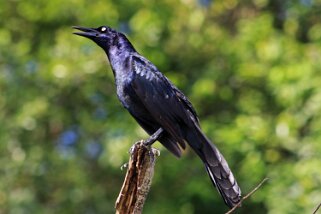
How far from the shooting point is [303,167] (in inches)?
362

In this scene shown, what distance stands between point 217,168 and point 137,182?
75 centimetres

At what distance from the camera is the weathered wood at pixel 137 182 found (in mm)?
5219

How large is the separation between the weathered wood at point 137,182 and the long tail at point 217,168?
0.50m

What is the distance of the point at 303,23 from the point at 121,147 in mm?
3481

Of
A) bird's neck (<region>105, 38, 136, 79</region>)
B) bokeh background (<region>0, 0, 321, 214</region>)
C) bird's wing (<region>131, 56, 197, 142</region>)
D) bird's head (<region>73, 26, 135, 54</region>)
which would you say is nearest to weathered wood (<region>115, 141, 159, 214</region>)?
bird's wing (<region>131, 56, 197, 142</region>)

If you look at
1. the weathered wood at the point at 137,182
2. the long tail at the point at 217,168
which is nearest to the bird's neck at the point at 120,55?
the long tail at the point at 217,168

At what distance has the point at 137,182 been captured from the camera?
5.30m

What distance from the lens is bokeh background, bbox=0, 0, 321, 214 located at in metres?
10.1

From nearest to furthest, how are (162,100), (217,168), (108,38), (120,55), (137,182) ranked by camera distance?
(137,182) → (217,168) → (162,100) → (120,55) → (108,38)

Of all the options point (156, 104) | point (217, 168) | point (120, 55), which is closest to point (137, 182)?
point (217, 168)

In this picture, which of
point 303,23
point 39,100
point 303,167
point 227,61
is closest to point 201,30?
point 227,61

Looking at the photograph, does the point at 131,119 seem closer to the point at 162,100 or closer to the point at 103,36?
the point at 103,36

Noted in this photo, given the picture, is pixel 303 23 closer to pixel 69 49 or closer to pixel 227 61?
pixel 227 61

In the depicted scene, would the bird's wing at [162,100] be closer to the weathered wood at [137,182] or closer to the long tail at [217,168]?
the long tail at [217,168]
